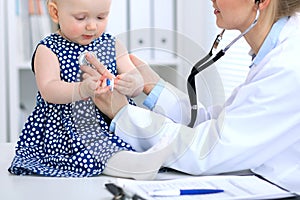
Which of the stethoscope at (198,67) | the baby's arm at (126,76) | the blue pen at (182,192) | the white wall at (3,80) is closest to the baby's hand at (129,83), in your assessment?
the baby's arm at (126,76)

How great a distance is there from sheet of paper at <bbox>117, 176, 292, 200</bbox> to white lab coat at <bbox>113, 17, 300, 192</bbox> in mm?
43

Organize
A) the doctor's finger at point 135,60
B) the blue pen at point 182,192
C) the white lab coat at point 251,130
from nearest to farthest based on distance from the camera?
1. the blue pen at point 182,192
2. the white lab coat at point 251,130
3. the doctor's finger at point 135,60

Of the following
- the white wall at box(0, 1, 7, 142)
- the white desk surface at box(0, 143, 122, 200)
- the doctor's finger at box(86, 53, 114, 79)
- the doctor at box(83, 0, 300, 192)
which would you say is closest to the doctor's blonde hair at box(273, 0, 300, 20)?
the doctor at box(83, 0, 300, 192)

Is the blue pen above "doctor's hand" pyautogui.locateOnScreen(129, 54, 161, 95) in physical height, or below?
below

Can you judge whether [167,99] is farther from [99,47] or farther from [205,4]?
[205,4]

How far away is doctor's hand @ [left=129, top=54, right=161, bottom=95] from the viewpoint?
4.42 ft

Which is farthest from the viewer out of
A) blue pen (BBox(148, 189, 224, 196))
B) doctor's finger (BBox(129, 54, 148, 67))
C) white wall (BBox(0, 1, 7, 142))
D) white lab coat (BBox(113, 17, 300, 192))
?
white wall (BBox(0, 1, 7, 142))

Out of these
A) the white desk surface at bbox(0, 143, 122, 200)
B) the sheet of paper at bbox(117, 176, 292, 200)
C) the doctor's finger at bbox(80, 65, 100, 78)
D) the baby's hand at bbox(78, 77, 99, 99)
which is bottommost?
the white desk surface at bbox(0, 143, 122, 200)

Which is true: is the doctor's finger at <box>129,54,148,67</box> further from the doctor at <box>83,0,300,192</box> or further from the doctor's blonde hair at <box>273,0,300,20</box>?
the doctor's blonde hair at <box>273,0,300,20</box>

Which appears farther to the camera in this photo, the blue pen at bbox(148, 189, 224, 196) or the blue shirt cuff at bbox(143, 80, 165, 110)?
the blue shirt cuff at bbox(143, 80, 165, 110)

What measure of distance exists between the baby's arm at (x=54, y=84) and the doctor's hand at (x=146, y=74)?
139 mm

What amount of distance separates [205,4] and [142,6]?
0.34m

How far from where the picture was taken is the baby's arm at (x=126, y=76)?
1276 mm

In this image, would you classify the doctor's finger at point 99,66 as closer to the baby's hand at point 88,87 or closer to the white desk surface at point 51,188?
the baby's hand at point 88,87
